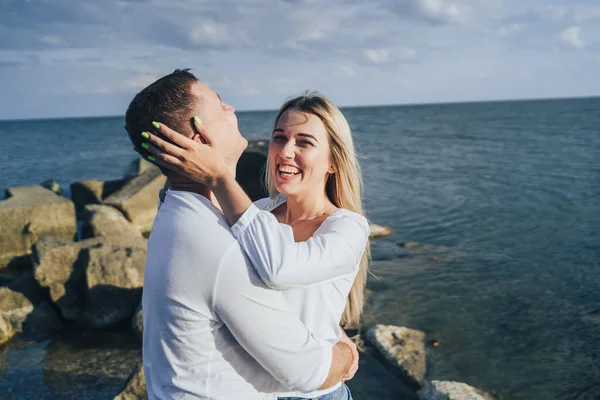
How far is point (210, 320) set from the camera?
2.10m

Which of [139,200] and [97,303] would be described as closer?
[97,303]

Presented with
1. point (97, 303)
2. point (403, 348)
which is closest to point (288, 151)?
point (403, 348)

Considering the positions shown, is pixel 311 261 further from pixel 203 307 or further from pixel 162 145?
pixel 162 145

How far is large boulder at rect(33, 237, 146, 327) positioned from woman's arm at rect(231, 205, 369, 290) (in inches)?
247

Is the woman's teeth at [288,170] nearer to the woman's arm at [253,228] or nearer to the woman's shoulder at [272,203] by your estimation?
the woman's shoulder at [272,203]

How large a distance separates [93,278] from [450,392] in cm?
509

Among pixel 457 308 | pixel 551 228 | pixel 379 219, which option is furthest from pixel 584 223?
pixel 457 308

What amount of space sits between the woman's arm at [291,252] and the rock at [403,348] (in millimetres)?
4915

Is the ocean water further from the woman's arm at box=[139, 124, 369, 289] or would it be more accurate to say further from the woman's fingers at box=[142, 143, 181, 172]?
the woman's fingers at box=[142, 143, 181, 172]

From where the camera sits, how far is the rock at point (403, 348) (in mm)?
7180

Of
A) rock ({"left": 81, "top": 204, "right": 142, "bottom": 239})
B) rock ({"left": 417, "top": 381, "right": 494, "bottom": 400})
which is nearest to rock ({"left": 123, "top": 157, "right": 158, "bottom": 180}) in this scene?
rock ({"left": 81, "top": 204, "right": 142, "bottom": 239})

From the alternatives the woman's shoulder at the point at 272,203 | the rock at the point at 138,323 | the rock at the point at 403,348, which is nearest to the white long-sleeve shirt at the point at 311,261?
the woman's shoulder at the point at 272,203

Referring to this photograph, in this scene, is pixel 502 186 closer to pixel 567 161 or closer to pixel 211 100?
pixel 567 161

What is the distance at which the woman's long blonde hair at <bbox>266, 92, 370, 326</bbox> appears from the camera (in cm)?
352
